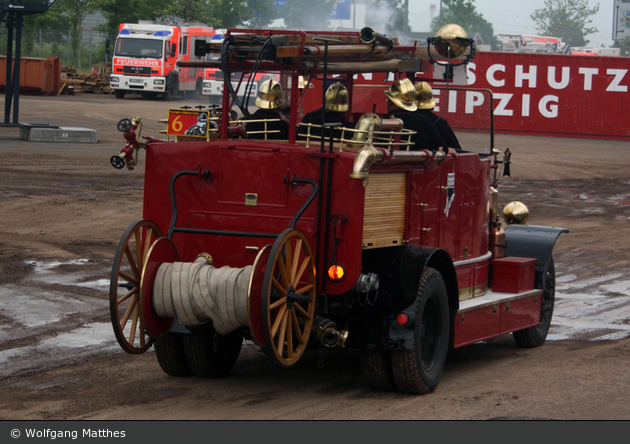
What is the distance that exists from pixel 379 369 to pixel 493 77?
29222 millimetres

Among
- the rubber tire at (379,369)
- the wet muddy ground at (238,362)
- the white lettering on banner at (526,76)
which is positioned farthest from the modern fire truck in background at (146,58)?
the rubber tire at (379,369)

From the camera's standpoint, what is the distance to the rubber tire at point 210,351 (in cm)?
705

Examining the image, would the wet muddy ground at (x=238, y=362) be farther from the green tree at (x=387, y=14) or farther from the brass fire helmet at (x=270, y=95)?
the green tree at (x=387, y=14)

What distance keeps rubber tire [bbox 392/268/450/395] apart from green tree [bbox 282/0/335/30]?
184ft

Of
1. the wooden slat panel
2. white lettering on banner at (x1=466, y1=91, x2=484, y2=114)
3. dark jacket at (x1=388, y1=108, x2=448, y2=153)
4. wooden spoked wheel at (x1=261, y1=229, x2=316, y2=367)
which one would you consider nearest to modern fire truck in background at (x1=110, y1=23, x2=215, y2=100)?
white lettering on banner at (x1=466, y1=91, x2=484, y2=114)

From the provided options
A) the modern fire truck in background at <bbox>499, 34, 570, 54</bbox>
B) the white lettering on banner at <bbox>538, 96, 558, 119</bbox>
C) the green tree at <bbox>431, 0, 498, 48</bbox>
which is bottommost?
the white lettering on banner at <bbox>538, 96, 558, 119</bbox>

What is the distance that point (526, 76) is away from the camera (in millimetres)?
34500

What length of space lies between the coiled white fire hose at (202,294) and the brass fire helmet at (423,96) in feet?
8.05

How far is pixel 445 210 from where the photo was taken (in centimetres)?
759

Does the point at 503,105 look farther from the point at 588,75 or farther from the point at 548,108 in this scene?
the point at 588,75

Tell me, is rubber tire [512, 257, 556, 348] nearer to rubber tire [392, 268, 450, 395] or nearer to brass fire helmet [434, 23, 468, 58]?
rubber tire [392, 268, 450, 395]

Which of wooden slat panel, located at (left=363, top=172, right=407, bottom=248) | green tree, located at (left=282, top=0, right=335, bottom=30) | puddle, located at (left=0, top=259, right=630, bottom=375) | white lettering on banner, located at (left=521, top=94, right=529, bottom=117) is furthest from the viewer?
green tree, located at (left=282, top=0, right=335, bottom=30)

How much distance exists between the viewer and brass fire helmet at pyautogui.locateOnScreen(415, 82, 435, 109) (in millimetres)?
7887

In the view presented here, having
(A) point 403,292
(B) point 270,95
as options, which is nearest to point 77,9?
(B) point 270,95
